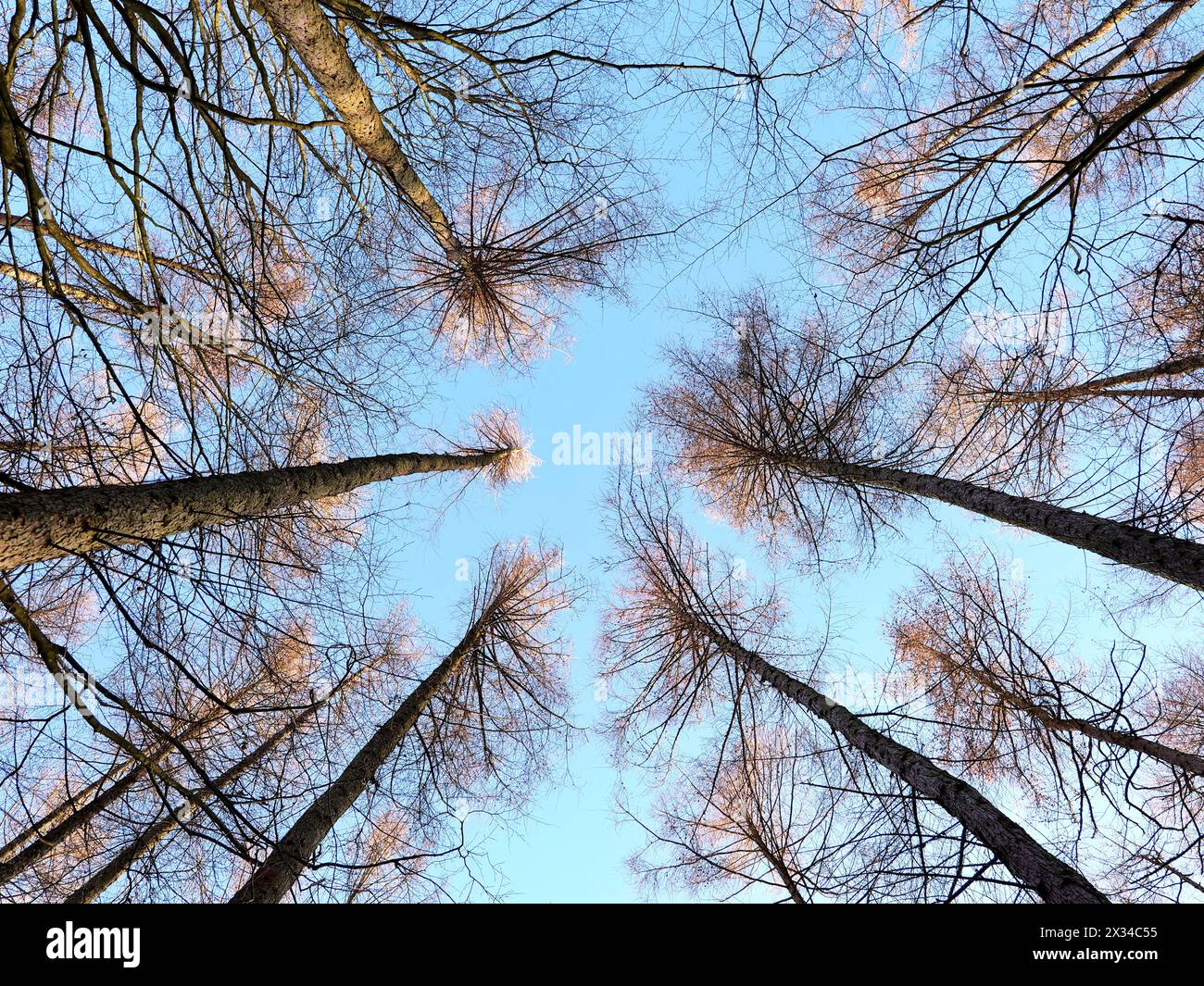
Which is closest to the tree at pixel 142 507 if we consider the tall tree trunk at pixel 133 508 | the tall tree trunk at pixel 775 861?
the tall tree trunk at pixel 133 508

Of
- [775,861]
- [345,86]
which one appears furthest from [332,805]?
[345,86]

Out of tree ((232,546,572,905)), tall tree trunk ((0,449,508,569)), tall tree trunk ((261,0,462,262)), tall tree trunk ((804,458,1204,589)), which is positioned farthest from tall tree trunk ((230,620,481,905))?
tall tree trunk ((804,458,1204,589))

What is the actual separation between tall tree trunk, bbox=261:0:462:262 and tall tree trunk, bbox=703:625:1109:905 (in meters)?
5.54

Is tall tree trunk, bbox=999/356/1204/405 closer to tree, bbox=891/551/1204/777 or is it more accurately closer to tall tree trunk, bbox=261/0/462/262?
tree, bbox=891/551/1204/777

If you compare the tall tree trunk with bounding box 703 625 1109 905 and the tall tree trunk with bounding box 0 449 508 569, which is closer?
the tall tree trunk with bounding box 0 449 508 569

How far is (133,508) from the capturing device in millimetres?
2512

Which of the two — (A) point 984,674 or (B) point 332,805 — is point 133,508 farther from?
(A) point 984,674

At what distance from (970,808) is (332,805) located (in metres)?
4.42

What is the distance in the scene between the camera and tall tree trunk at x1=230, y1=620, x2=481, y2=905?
3328 mm

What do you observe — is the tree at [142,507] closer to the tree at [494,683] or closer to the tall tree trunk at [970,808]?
the tree at [494,683]

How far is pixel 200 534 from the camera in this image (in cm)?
315
